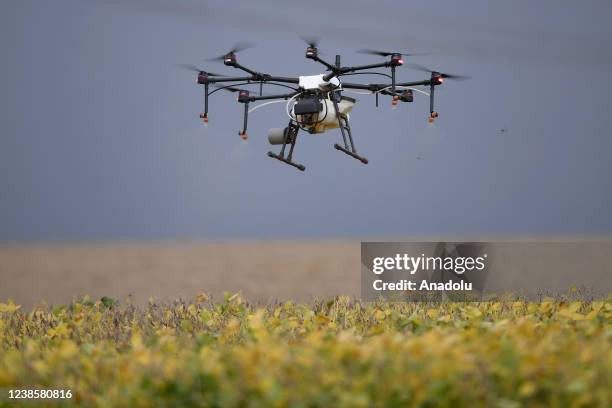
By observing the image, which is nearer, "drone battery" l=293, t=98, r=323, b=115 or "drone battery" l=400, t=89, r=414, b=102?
"drone battery" l=293, t=98, r=323, b=115

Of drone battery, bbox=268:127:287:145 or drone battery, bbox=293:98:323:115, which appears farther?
drone battery, bbox=268:127:287:145

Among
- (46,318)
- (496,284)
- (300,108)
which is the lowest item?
(46,318)

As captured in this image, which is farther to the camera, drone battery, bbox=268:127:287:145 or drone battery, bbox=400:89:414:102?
drone battery, bbox=268:127:287:145

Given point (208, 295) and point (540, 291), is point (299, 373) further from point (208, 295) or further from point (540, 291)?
point (540, 291)

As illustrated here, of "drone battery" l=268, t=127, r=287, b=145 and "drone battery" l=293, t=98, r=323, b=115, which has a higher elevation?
"drone battery" l=293, t=98, r=323, b=115

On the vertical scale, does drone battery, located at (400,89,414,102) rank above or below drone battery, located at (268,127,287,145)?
above

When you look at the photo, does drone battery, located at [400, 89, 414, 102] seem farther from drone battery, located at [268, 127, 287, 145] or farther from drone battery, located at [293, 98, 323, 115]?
drone battery, located at [268, 127, 287, 145]

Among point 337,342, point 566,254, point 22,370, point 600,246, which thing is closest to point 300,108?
point 337,342

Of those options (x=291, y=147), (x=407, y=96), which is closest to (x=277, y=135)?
(x=291, y=147)
